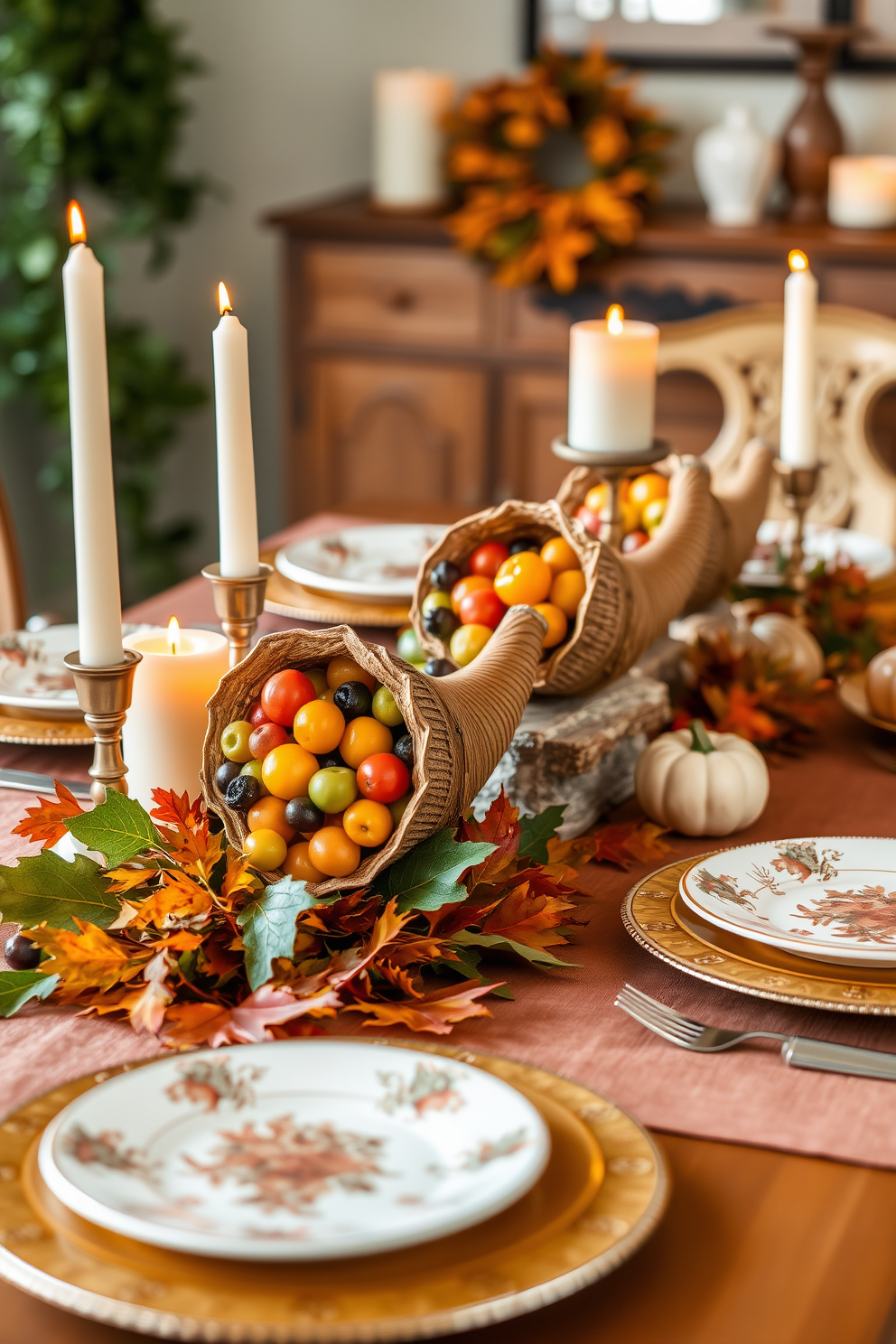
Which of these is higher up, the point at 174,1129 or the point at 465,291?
the point at 465,291

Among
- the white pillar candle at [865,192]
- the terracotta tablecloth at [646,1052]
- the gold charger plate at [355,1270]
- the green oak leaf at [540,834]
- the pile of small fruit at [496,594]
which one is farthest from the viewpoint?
the white pillar candle at [865,192]

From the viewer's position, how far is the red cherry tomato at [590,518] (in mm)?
1327

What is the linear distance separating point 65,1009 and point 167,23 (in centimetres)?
310

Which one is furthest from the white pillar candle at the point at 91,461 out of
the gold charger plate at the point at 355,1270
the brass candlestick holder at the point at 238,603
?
the gold charger plate at the point at 355,1270

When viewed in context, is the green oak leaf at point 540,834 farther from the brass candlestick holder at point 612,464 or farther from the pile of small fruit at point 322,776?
the brass candlestick holder at point 612,464

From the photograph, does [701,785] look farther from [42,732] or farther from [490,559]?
[42,732]

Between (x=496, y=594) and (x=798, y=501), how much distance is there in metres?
0.52

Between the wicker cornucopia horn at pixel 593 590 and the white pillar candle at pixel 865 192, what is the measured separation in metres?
1.83

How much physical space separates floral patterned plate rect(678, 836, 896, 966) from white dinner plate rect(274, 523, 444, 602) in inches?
20.9

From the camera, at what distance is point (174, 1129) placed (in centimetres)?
64

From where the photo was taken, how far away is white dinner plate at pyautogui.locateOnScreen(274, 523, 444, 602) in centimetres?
141

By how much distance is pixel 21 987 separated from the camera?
80cm

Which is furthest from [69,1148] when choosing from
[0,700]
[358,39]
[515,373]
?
[358,39]

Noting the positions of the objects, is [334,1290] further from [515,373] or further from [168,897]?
[515,373]
